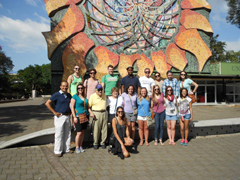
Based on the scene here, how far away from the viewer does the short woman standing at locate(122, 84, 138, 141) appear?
4570 mm

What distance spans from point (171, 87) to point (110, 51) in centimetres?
877

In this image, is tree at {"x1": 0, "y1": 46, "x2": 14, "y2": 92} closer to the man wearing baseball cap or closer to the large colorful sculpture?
the large colorful sculpture

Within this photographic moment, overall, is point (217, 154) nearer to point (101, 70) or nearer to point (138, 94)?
point (138, 94)

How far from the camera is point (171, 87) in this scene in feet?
16.2

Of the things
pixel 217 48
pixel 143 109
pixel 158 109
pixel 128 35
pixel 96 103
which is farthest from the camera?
pixel 217 48

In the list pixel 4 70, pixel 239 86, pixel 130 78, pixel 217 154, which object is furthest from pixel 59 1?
pixel 239 86

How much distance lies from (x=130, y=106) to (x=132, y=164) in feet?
4.83

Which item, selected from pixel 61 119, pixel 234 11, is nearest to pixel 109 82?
pixel 61 119

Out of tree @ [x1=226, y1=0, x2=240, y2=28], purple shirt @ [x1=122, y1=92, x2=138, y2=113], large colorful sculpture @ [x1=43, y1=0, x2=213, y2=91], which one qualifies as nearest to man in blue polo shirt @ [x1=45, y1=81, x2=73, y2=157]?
purple shirt @ [x1=122, y1=92, x2=138, y2=113]

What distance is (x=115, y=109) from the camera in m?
4.54

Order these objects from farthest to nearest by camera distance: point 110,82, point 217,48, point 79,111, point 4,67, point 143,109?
point 217,48
point 4,67
point 110,82
point 143,109
point 79,111

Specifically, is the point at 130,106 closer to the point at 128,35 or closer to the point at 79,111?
the point at 79,111

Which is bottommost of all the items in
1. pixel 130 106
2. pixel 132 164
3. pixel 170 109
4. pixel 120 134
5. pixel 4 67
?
pixel 132 164

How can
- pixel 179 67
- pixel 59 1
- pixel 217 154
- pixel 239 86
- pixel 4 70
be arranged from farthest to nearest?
pixel 4 70, pixel 239 86, pixel 179 67, pixel 59 1, pixel 217 154
